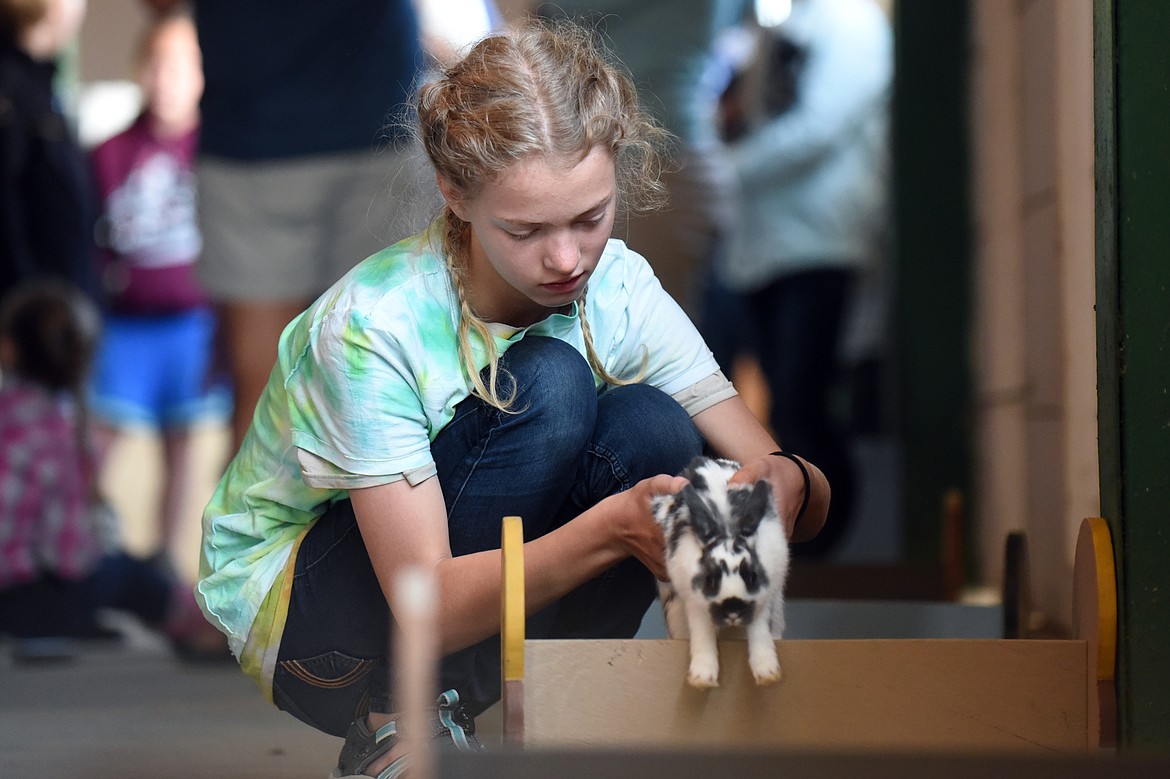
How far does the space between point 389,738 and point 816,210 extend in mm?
1906

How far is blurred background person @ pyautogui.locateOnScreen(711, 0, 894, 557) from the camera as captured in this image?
9.46ft

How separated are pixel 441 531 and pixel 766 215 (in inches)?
72.6

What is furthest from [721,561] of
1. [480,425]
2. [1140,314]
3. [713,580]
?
[1140,314]

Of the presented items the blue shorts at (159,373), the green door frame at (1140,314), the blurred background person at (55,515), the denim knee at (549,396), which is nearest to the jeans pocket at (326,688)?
the denim knee at (549,396)

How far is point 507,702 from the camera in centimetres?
112

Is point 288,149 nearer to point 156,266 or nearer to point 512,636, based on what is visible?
point 512,636

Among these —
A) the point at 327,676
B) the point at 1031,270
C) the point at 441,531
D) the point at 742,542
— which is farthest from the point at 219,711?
the point at 1031,270

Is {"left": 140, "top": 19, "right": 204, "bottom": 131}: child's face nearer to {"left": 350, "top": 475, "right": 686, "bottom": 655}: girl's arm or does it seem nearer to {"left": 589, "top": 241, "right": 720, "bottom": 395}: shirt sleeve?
{"left": 589, "top": 241, "right": 720, "bottom": 395}: shirt sleeve

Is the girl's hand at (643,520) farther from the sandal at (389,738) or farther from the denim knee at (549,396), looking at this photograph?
the sandal at (389,738)

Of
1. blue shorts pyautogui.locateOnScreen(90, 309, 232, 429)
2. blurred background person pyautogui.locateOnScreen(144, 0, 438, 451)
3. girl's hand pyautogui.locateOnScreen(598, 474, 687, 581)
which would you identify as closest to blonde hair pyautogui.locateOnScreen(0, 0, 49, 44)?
blue shorts pyautogui.locateOnScreen(90, 309, 232, 429)

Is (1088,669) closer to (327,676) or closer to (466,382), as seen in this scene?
(466,382)

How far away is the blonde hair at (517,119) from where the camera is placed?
48.0 inches

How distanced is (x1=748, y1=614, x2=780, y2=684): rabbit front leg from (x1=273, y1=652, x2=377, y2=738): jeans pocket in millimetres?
461

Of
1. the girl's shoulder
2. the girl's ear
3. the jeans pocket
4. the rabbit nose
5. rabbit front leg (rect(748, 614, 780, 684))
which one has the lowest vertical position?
the jeans pocket
